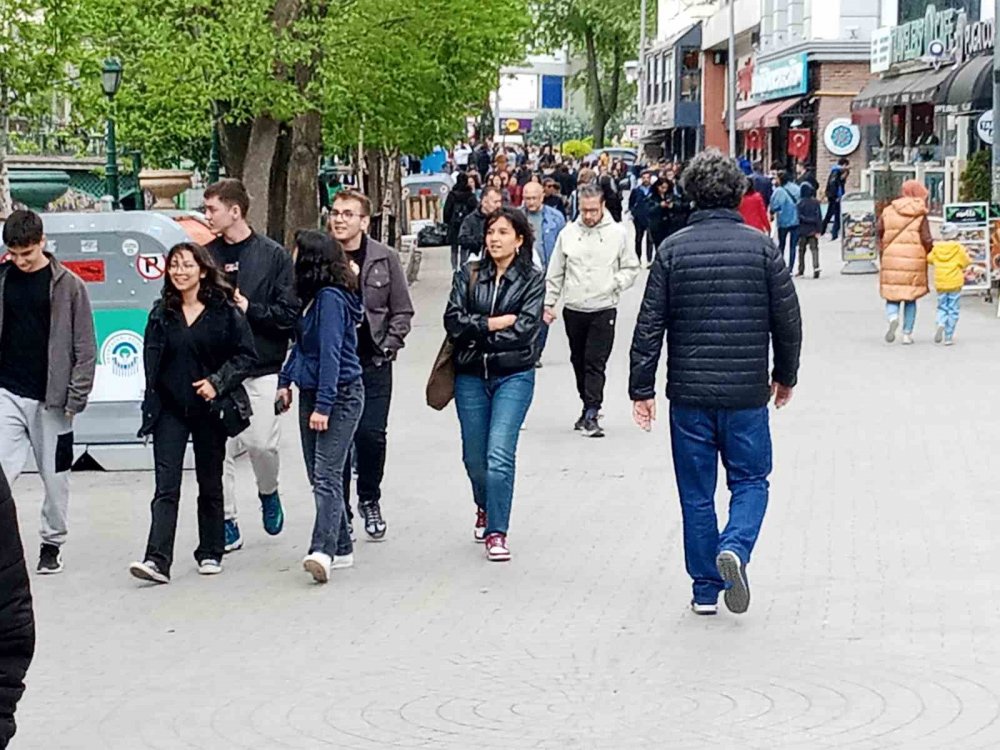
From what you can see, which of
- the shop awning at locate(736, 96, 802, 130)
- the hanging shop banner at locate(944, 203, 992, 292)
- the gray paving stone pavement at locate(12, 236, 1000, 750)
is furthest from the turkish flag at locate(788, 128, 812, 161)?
the gray paving stone pavement at locate(12, 236, 1000, 750)

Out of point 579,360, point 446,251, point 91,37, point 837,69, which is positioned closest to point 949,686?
point 579,360

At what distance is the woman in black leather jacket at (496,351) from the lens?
960cm

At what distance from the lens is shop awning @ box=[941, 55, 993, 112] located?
1251 inches

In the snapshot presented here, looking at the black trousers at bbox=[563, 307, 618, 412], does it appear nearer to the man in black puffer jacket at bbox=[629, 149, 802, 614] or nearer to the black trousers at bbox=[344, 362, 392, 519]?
the black trousers at bbox=[344, 362, 392, 519]

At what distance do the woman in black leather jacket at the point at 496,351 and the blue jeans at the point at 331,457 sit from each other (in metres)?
0.67

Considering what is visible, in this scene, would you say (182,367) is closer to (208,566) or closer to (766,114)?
(208,566)

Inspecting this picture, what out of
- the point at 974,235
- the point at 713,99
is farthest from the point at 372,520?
the point at 713,99

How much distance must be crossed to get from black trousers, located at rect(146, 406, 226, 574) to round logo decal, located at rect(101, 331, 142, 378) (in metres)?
3.64

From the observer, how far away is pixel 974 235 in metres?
24.0

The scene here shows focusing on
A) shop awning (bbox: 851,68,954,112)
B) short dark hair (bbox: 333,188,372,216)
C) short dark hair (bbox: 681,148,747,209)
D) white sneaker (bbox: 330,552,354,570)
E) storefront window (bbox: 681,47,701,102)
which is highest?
storefront window (bbox: 681,47,701,102)

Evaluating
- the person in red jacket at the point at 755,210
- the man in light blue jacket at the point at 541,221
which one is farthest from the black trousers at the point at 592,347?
the person in red jacket at the point at 755,210

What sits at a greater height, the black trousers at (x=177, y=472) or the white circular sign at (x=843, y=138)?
the white circular sign at (x=843, y=138)

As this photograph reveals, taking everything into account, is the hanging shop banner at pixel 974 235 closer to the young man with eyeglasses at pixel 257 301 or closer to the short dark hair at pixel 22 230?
the young man with eyeglasses at pixel 257 301

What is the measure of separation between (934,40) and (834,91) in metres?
13.9
